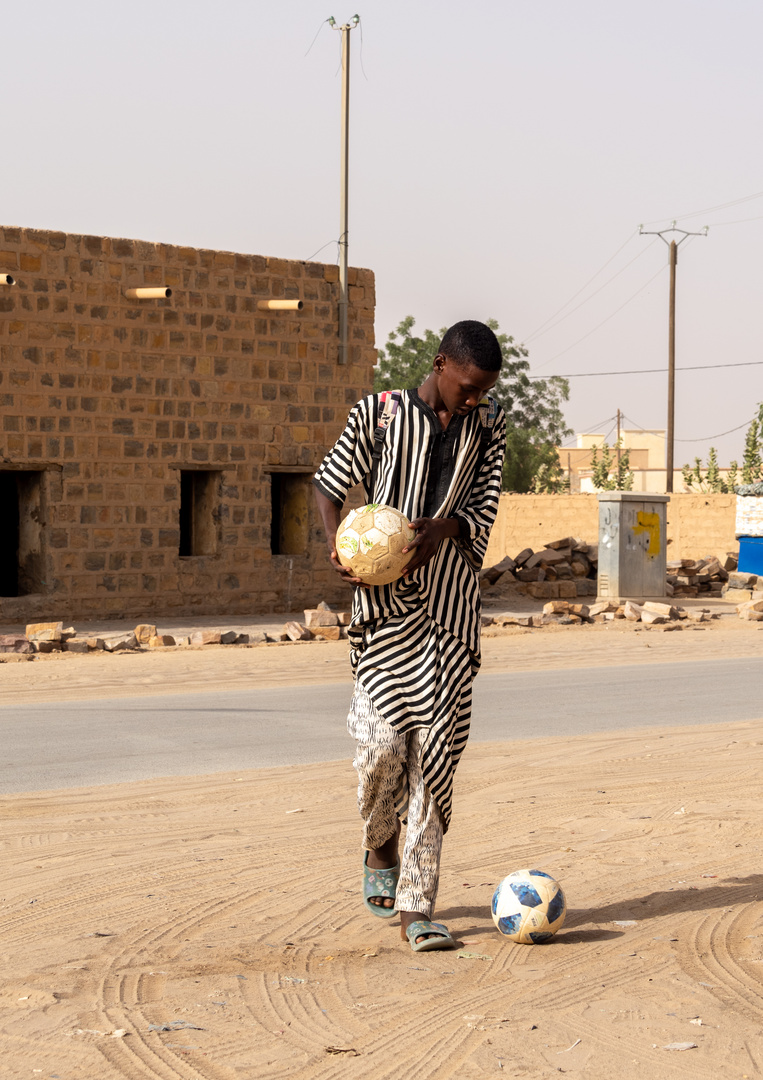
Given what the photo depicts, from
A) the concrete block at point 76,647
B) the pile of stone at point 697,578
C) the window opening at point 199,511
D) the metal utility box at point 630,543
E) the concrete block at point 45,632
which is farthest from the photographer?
the pile of stone at point 697,578

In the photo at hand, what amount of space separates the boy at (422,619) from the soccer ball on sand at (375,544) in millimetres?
47

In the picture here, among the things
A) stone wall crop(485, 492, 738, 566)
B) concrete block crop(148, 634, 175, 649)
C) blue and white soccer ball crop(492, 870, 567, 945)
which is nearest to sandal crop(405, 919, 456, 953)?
blue and white soccer ball crop(492, 870, 567, 945)

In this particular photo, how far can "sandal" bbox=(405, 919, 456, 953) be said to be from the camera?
444cm

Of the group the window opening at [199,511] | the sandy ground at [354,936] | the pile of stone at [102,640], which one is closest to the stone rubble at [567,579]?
the window opening at [199,511]

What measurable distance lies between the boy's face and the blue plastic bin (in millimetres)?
22271

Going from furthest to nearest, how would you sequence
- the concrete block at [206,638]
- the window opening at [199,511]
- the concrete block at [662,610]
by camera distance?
the concrete block at [662,610]
the window opening at [199,511]
the concrete block at [206,638]

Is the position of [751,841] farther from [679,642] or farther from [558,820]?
[679,642]

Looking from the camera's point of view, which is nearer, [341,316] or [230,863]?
[230,863]

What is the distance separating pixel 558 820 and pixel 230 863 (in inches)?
A: 70.5

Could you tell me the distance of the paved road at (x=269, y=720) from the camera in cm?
828

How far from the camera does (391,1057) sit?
3.50m

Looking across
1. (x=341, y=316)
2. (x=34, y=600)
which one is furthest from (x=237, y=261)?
(x=34, y=600)

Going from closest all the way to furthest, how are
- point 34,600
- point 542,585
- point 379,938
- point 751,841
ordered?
point 379,938
point 751,841
point 34,600
point 542,585

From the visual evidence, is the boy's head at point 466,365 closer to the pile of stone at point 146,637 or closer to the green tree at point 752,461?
the pile of stone at point 146,637
